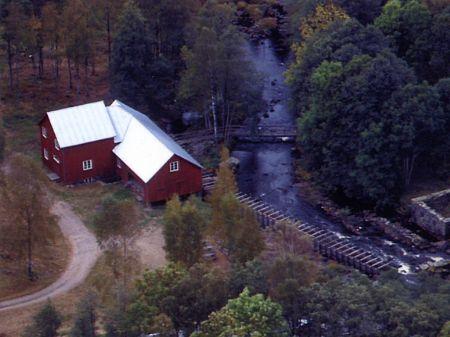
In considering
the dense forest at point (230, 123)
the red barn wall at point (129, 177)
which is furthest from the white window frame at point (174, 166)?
the dense forest at point (230, 123)

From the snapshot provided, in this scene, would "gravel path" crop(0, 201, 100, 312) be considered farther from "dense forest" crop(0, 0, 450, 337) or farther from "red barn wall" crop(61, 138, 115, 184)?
"red barn wall" crop(61, 138, 115, 184)

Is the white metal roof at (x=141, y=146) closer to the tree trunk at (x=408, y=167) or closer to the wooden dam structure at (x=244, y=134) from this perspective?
the wooden dam structure at (x=244, y=134)

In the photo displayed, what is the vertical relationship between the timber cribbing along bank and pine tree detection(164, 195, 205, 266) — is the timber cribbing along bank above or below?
below

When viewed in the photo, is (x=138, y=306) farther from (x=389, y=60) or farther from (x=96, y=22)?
(x=96, y=22)

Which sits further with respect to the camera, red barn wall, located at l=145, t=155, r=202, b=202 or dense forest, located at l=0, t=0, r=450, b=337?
red barn wall, located at l=145, t=155, r=202, b=202

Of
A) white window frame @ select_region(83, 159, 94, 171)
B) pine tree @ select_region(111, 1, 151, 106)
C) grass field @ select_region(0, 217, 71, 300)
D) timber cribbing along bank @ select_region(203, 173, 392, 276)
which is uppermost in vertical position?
pine tree @ select_region(111, 1, 151, 106)

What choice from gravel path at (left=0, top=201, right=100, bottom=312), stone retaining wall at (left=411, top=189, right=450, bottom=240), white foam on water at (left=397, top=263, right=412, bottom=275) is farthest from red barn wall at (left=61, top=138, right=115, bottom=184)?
white foam on water at (left=397, top=263, right=412, bottom=275)

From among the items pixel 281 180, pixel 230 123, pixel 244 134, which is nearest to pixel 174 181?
pixel 281 180

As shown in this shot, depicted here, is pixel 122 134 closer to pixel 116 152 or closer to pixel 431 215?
pixel 116 152
